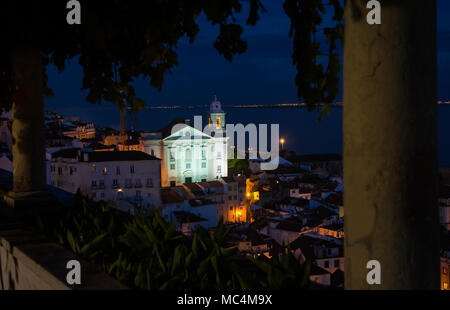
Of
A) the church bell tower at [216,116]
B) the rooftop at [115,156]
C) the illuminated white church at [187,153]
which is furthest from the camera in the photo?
the church bell tower at [216,116]

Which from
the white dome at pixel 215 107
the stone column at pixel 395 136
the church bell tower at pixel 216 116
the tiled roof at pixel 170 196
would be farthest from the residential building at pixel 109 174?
the stone column at pixel 395 136

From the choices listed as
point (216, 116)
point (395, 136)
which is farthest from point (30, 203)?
point (216, 116)

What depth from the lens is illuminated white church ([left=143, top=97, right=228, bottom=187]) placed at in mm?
50094

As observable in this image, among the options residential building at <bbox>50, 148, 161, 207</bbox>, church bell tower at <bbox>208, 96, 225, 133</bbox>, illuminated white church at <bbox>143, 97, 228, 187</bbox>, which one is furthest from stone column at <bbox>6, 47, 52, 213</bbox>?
church bell tower at <bbox>208, 96, 225, 133</bbox>

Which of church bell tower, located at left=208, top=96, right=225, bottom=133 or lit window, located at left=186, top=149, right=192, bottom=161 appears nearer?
lit window, located at left=186, top=149, right=192, bottom=161

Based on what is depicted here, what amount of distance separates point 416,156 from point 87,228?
281 centimetres

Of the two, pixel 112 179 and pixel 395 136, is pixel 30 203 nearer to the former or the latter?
pixel 395 136

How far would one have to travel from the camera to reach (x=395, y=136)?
1.53 m

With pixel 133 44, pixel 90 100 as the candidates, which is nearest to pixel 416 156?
pixel 133 44

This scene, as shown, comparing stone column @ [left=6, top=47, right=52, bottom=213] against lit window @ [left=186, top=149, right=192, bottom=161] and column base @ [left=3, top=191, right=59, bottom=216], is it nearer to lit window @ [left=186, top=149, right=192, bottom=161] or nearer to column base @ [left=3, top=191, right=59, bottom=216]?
column base @ [left=3, top=191, right=59, bottom=216]

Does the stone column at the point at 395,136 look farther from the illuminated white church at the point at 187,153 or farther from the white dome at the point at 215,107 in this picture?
the white dome at the point at 215,107

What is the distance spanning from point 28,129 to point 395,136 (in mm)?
4057

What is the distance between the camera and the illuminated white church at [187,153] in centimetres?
5009

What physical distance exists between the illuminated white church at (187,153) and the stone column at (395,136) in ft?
159
